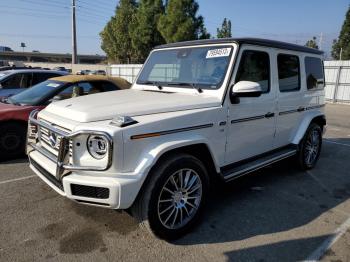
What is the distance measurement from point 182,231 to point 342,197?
2.66 metres

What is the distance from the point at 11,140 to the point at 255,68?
461 cm

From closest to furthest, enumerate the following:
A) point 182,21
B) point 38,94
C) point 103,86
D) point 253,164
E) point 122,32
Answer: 1. point 253,164
2. point 38,94
3. point 103,86
4. point 182,21
5. point 122,32

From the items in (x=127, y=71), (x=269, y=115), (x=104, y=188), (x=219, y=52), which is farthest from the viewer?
(x=127, y=71)

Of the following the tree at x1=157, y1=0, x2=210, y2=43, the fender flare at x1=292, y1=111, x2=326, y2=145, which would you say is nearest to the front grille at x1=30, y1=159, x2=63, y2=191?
the fender flare at x1=292, y1=111, x2=326, y2=145

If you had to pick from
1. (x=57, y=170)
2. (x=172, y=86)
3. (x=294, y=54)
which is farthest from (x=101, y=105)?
(x=294, y=54)

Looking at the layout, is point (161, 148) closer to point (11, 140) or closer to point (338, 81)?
point (11, 140)

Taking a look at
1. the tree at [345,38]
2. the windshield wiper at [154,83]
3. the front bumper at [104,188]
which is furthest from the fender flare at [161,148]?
the tree at [345,38]

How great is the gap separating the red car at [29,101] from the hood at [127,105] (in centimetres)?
256

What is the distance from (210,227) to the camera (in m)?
3.59

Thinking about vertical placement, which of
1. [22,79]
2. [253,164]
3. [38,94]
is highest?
[22,79]

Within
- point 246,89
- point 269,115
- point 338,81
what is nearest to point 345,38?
point 338,81

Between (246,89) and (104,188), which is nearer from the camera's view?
(104,188)

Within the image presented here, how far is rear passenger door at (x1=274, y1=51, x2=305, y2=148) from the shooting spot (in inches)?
182

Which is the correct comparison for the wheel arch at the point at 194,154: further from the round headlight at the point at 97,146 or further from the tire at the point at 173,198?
the round headlight at the point at 97,146
